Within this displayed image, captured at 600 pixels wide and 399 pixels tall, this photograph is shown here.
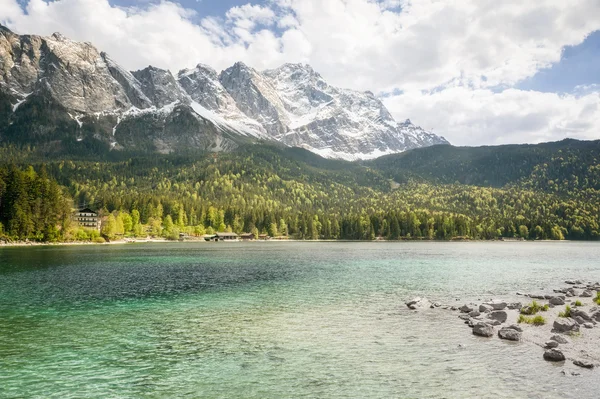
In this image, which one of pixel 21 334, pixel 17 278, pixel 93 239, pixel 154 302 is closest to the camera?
pixel 21 334

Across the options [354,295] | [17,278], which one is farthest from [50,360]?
[17,278]

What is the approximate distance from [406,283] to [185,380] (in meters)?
46.1

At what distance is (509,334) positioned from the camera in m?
30.5

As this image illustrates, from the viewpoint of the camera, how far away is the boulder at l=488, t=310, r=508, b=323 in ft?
119

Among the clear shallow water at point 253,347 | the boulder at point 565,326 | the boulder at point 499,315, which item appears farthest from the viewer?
the boulder at point 499,315

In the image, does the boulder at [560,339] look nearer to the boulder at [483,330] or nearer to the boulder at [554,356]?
the boulder at [554,356]

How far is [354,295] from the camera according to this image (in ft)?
166

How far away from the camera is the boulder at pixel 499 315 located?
36.2m

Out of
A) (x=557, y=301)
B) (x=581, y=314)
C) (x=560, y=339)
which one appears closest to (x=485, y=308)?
(x=581, y=314)

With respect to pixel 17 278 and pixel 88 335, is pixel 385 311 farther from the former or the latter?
pixel 17 278

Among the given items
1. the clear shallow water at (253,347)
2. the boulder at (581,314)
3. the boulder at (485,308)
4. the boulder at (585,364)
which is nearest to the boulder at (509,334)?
the clear shallow water at (253,347)

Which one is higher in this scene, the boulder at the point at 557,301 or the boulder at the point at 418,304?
the boulder at the point at 418,304

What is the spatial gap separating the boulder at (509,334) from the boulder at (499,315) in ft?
16.0

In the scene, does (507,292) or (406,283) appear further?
(406,283)
